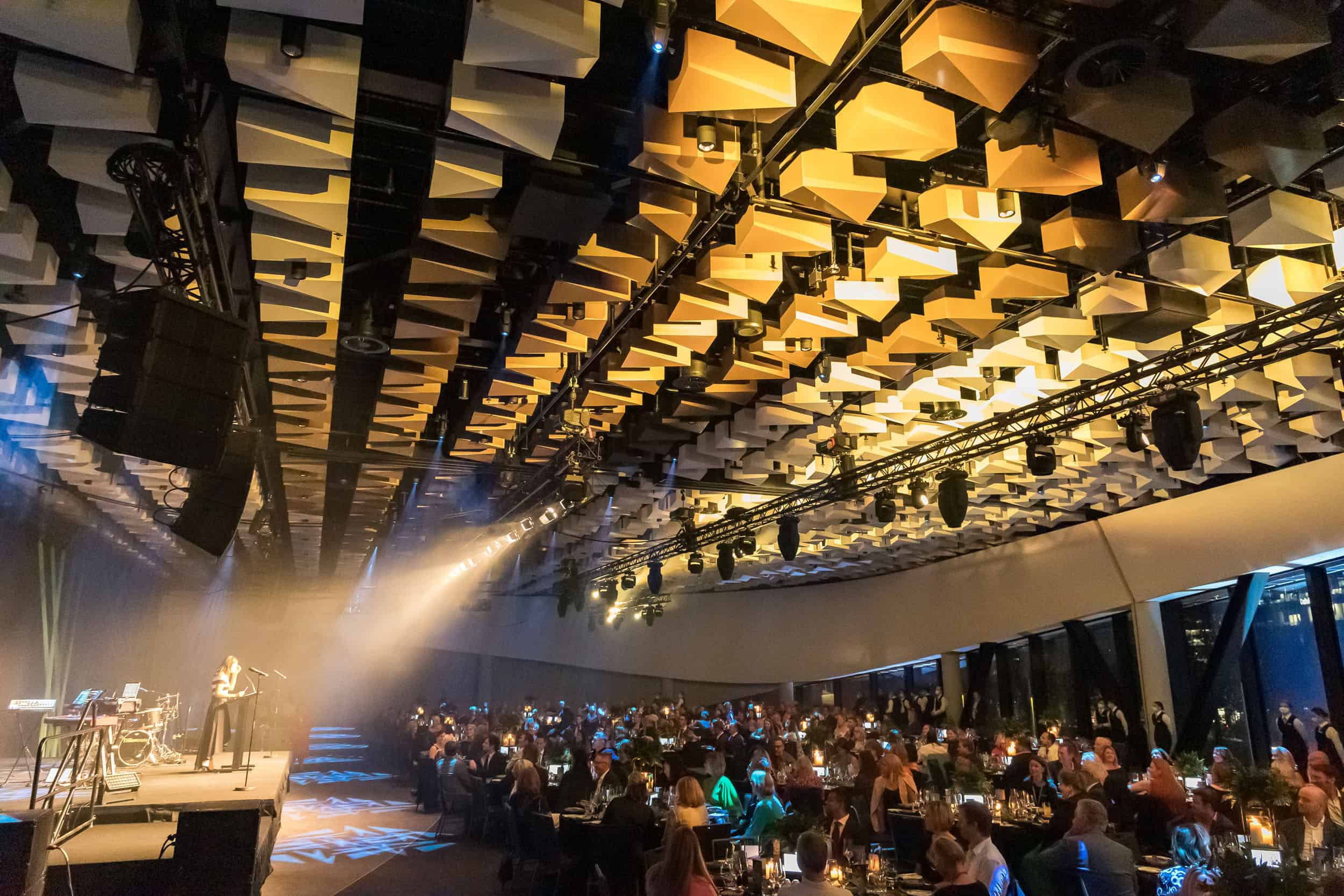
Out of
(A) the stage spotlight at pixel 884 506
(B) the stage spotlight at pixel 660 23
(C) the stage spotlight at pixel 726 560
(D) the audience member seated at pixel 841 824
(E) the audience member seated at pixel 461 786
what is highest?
(B) the stage spotlight at pixel 660 23

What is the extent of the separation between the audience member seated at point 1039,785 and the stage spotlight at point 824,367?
166 inches

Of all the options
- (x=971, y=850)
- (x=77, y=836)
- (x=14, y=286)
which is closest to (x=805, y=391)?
(x=971, y=850)

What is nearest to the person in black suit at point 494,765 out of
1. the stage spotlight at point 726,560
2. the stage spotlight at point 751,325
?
the stage spotlight at point 726,560

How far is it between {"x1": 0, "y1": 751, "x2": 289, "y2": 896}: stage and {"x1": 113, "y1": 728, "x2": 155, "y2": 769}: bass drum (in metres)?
3.84

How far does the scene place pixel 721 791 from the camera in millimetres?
8500

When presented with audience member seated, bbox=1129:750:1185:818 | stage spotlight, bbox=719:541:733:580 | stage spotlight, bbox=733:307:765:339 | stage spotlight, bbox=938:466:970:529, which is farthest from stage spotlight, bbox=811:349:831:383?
stage spotlight, bbox=719:541:733:580

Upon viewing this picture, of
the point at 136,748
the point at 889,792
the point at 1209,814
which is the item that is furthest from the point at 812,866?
the point at 136,748

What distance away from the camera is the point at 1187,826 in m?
4.55

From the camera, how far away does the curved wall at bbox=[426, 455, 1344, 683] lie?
11.5 metres

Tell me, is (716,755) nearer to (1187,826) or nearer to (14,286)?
(1187,826)

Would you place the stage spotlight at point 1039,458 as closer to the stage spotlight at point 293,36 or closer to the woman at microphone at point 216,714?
the stage spotlight at point 293,36

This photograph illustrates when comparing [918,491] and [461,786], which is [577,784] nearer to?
[461,786]

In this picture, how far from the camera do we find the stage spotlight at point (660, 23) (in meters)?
3.25

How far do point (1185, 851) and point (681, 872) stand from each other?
272 centimetres
